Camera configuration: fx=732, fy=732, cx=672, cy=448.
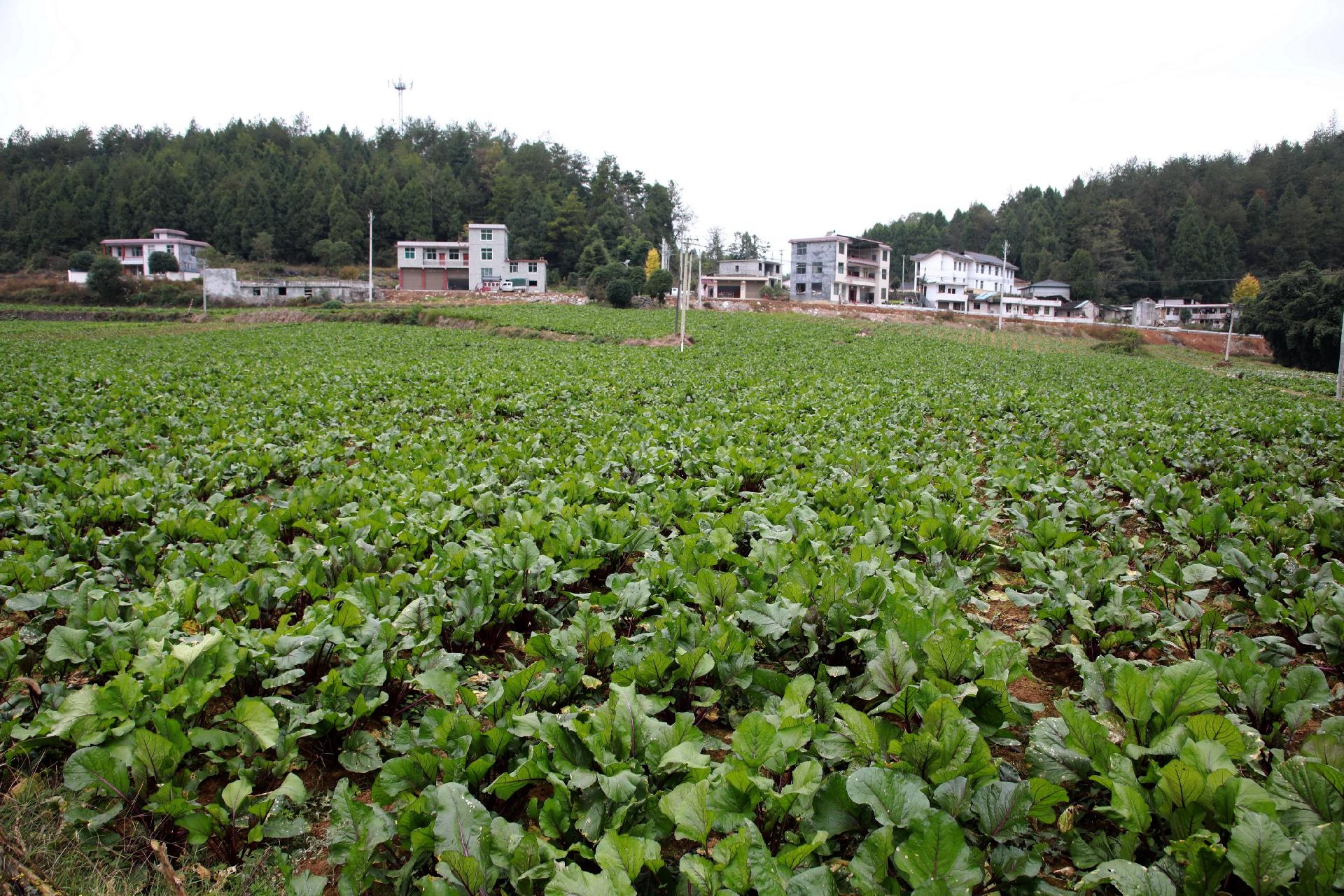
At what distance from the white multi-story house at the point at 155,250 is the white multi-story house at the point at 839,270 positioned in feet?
212

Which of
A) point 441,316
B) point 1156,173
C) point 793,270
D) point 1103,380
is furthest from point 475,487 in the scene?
point 1156,173

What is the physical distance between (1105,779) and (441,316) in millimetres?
47900

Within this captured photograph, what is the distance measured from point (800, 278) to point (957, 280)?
914 inches

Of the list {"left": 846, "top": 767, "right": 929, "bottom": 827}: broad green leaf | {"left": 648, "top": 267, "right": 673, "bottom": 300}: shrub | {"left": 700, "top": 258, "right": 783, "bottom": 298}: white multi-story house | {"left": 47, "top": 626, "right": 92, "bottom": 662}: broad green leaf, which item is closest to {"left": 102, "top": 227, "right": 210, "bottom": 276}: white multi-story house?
{"left": 648, "top": 267, "right": 673, "bottom": 300}: shrub

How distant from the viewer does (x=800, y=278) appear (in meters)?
81.7

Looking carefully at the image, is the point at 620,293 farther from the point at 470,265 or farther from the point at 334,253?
the point at 334,253

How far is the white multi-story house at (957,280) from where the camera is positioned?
86.8 meters

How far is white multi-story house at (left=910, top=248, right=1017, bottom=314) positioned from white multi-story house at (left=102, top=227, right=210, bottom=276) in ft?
270

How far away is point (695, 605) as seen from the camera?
3.88 metres

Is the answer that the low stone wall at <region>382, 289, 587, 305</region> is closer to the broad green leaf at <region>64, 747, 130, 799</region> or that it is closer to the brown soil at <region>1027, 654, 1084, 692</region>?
the brown soil at <region>1027, 654, 1084, 692</region>

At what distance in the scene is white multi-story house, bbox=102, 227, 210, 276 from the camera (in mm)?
78875

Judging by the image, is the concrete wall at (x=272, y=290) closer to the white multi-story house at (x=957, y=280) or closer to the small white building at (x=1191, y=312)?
the white multi-story house at (x=957, y=280)

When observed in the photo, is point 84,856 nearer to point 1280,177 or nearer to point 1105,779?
point 1105,779

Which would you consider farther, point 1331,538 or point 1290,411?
point 1290,411
